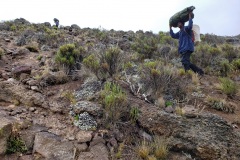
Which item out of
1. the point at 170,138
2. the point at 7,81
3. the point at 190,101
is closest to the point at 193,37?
the point at 190,101

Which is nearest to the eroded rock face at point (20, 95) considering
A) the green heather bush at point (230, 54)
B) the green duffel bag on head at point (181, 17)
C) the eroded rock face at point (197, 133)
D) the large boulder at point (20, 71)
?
the large boulder at point (20, 71)

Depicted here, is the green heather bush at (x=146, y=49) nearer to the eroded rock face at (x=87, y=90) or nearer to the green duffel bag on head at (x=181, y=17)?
the green duffel bag on head at (x=181, y=17)

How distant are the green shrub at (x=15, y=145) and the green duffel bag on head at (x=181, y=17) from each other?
583 cm

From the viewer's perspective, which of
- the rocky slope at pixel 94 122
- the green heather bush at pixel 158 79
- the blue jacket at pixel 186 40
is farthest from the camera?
the blue jacket at pixel 186 40

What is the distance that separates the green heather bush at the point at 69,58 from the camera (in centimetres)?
700

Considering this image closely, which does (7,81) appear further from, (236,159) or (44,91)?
(236,159)

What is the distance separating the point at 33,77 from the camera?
6305 mm

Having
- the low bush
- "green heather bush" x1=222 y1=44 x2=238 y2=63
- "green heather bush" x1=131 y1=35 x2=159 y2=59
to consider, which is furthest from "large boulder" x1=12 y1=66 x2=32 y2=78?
"green heather bush" x1=222 y1=44 x2=238 y2=63

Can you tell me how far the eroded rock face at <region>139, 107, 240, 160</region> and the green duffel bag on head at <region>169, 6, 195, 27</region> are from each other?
4089 millimetres

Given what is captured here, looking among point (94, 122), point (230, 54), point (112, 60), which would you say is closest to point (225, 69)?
point (230, 54)

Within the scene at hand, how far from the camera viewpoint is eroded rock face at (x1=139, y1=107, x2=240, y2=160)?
4.34 m

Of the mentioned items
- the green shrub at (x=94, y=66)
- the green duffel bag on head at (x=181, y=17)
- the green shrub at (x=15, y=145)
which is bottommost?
the green shrub at (x=15, y=145)

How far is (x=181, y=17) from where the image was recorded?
8172mm

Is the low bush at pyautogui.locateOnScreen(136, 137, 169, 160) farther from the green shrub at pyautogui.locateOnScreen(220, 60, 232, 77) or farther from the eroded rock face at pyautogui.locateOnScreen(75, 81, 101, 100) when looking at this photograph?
the green shrub at pyautogui.locateOnScreen(220, 60, 232, 77)
